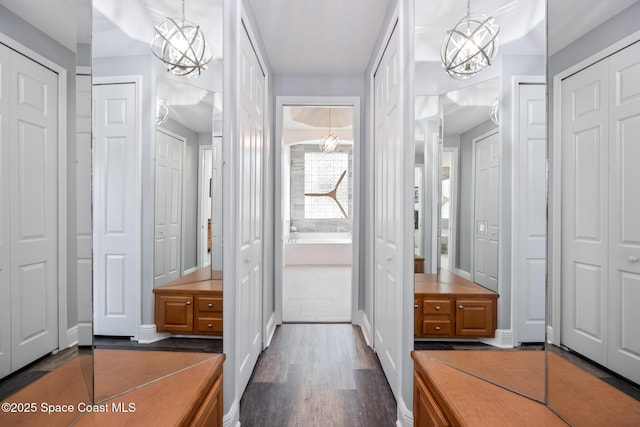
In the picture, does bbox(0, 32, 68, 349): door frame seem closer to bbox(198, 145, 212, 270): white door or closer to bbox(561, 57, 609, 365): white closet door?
bbox(198, 145, 212, 270): white door

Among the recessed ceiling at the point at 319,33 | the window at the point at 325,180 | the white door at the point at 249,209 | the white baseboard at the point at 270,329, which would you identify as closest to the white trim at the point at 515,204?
the white door at the point at 249,209

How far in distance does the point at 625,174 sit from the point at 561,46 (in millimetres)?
423

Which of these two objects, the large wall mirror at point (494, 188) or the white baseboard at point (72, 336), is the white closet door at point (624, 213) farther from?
the white baseboard at point (72, 336)

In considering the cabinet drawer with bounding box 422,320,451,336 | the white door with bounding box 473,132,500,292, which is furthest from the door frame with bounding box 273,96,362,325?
the white door with bounding box 473,132,500,292

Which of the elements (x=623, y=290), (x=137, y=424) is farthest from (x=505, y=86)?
(x=137, y=424)

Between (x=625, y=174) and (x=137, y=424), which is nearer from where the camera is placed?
(x=625, y=174)

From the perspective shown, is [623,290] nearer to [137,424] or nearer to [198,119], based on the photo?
[137,424]

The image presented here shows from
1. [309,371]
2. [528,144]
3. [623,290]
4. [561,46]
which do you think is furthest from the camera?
[309,371]

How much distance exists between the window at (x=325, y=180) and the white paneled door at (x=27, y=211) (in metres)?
7.78

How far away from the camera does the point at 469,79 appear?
3.91 ft

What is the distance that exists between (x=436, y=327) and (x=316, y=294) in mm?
3415

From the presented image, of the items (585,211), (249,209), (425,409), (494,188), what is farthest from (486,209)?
(249,209)

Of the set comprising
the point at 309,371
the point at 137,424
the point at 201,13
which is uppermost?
the point at 201,13

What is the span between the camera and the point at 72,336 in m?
0.85
